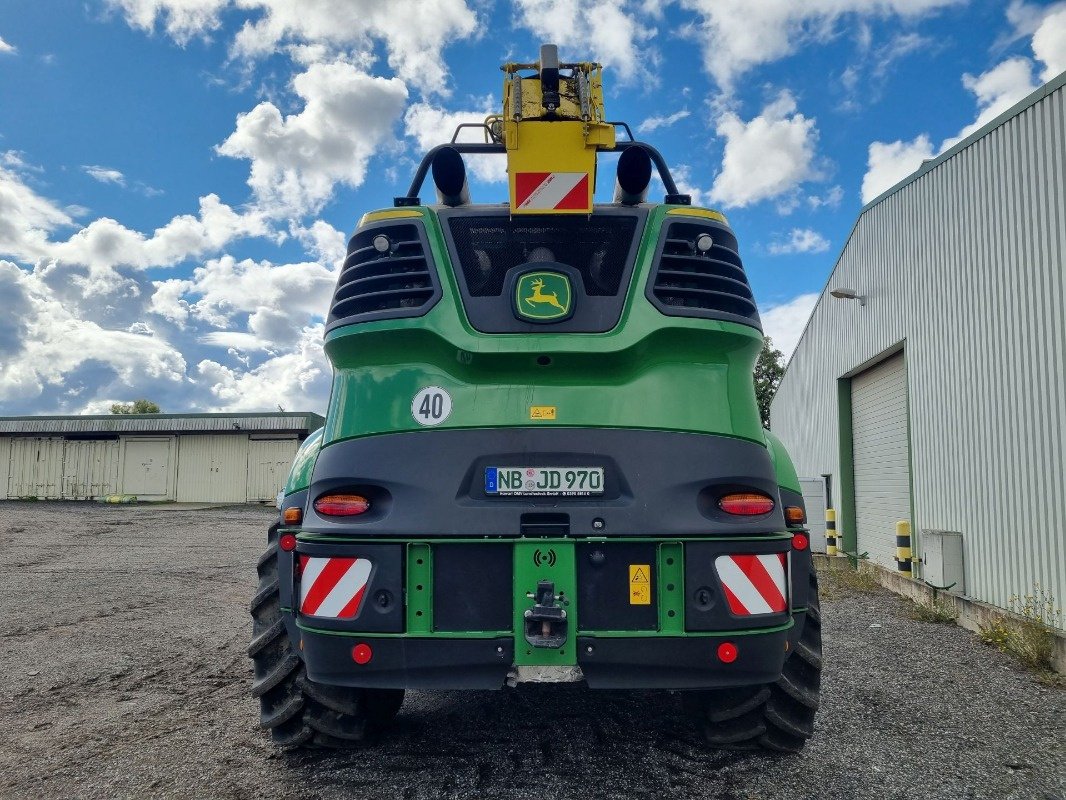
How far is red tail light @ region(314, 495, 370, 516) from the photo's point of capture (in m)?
3.13

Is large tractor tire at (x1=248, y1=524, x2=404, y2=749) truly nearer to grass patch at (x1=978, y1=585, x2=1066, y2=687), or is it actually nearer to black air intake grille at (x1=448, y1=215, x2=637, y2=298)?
black air intake grille at (x1=448, y1=215, x2=637, y2=298)

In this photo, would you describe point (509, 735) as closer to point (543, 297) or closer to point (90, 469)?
point (543, 297)

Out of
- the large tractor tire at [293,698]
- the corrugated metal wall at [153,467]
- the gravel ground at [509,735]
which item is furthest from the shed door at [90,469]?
the large tractor tire at [293,698]

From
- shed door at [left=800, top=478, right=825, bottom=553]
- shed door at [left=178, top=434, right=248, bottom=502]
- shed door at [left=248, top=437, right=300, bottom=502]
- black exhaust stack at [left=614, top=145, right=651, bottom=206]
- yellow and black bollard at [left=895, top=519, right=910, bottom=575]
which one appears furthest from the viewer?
shed door at [left=178, top=434, right=248, bottom=502]

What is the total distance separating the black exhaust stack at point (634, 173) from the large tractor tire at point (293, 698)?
2.44 metres

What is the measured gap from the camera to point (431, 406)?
3.17m

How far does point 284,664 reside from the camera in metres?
3.55

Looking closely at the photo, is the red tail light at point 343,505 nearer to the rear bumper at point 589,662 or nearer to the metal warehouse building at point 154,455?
the rear bumper at point 589,662

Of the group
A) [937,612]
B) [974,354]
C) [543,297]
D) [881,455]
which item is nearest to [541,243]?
[543,297]

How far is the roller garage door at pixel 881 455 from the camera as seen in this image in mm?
10820

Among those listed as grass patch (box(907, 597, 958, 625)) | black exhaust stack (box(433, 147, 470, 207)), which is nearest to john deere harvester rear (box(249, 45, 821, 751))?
black exhaust stack (box(433, 147, 470, 207))

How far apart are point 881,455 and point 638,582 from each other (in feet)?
33.9

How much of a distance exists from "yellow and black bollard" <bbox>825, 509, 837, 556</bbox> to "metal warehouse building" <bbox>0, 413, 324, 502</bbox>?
72.0 ft

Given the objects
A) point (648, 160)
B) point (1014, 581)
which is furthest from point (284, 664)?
point (1014, 581)
